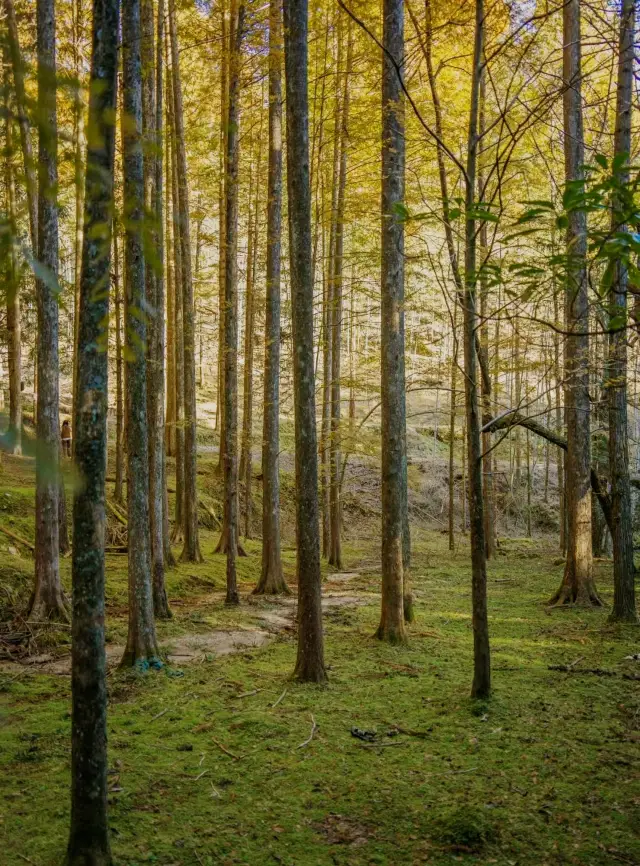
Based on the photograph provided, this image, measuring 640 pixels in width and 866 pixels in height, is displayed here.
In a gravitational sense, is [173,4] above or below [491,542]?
above

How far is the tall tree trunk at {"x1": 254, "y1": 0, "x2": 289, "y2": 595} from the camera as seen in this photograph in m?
11.6

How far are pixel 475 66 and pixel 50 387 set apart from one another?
235 inches

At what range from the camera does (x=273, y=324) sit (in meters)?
12.2

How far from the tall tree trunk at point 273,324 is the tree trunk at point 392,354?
11.6 ft

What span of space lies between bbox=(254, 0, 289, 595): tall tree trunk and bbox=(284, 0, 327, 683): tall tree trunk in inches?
201

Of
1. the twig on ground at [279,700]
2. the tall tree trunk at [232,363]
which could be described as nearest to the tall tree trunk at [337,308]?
the tall tree trunk at [232,363]

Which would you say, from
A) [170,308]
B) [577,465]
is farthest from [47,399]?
[170,308]

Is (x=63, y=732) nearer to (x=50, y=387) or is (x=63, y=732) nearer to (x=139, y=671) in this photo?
(x=139, y=671)

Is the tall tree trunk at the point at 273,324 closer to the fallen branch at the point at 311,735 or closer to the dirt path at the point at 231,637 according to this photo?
the dirt path at the point at 231,637

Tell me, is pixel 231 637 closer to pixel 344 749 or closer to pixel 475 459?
pixel 344 749

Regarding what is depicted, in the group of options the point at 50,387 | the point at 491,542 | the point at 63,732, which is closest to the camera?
the point at 63,732

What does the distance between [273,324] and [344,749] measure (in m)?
8.32

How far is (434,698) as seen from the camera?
20.3ft

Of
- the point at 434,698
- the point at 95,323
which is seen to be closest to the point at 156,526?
the point at 434,698
